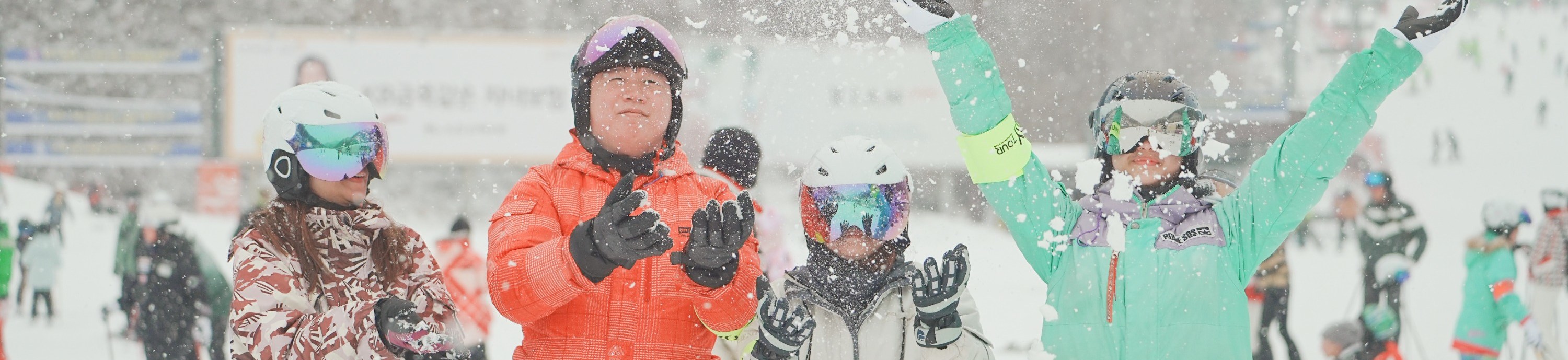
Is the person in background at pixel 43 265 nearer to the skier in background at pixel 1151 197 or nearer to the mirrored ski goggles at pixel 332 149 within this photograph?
the mirrored ski goggles at pixel 332 149

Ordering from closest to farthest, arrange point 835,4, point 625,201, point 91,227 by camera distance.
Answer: point 625,201 → point 835,4 → point 91,227

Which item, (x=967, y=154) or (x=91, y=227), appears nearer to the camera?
(x=967, y=154)

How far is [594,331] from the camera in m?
2.96

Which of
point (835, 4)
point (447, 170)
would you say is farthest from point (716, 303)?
point (447, 170)

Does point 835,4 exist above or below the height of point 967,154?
above

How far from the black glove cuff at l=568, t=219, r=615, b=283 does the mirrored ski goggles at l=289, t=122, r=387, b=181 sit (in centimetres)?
60

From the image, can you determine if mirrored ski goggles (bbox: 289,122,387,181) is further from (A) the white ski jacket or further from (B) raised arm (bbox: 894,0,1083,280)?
(B) raised arm (bbox: 894,0,1083,280)

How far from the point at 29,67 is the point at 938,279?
841 inches

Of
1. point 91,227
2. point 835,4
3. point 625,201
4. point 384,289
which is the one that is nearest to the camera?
point 625,201

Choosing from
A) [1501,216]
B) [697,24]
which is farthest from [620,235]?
[697,24]

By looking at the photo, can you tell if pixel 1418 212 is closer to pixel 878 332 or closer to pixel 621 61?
pixel 878 332

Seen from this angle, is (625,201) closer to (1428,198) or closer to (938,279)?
(938,279)

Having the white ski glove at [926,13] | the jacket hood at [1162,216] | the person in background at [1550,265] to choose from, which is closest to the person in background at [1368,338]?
the person in background at [1550,265]

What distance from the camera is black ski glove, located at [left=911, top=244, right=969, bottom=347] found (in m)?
2.80
